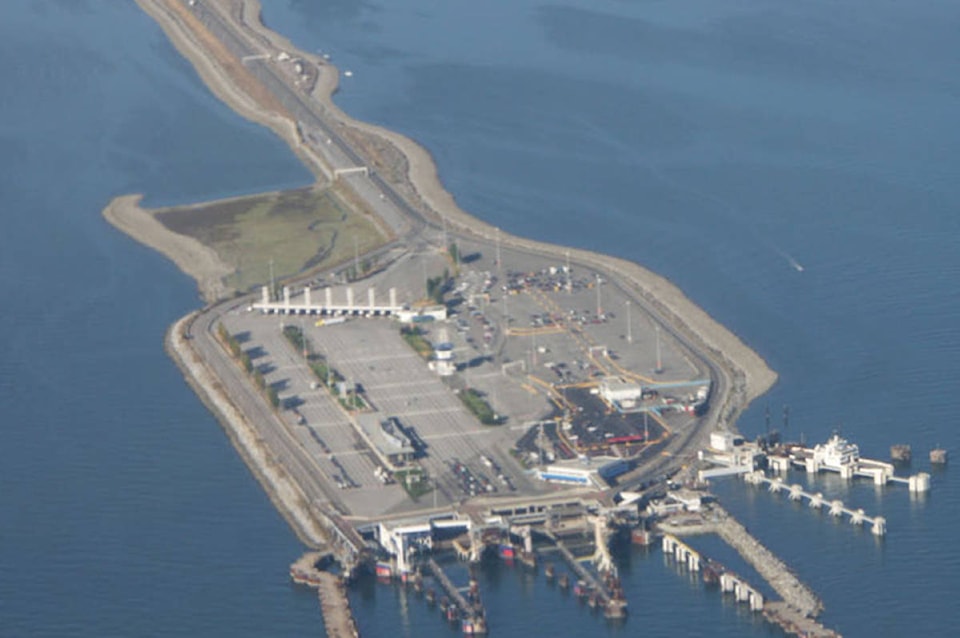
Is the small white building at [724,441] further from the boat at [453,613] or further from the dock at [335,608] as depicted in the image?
the dock at [335,608]

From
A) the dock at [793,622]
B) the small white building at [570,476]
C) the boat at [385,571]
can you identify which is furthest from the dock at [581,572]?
the boat at [385,571]

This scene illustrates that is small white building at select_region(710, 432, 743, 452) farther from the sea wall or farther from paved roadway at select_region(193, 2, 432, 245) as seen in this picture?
paved roadway at select_region(193, 2, 432, 245)

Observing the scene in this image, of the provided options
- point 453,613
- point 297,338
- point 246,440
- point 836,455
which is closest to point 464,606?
point 453,613

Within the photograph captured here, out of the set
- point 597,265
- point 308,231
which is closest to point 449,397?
point 597,265

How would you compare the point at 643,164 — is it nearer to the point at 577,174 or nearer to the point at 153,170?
the point at 577,174

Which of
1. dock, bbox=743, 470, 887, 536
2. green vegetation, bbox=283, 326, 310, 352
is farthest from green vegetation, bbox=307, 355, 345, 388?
dock, bbox=743, 470, 887, 536

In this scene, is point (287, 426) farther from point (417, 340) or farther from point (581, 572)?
point (581, 572)
